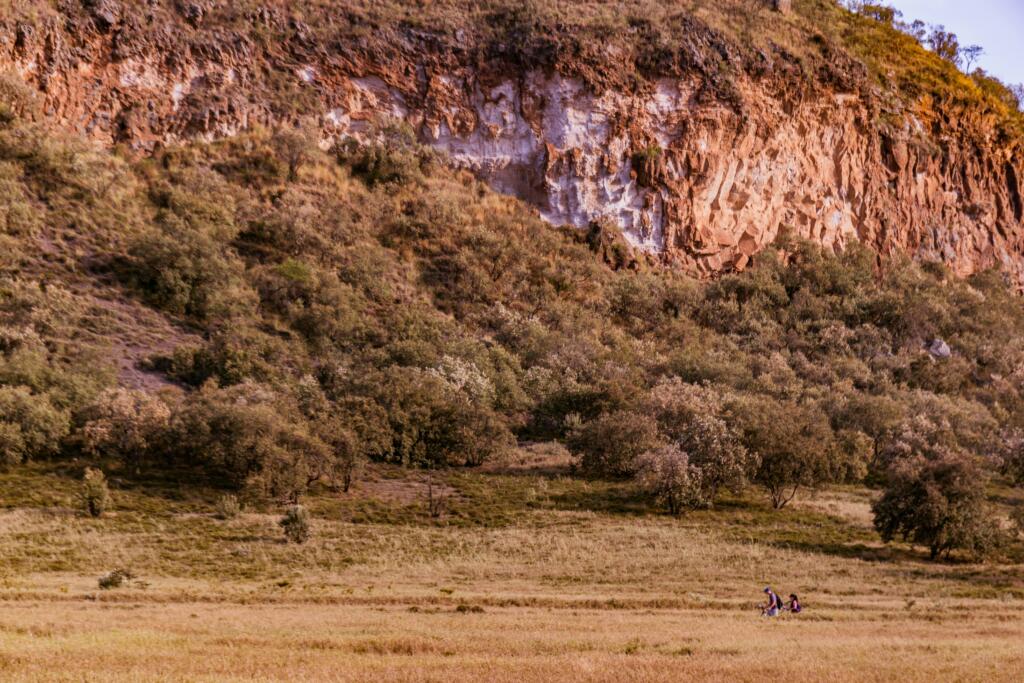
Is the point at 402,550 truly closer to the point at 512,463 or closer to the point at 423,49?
the point at 512,463

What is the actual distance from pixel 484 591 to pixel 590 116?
181 ft

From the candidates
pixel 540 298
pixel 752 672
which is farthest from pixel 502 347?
pixel 752 672

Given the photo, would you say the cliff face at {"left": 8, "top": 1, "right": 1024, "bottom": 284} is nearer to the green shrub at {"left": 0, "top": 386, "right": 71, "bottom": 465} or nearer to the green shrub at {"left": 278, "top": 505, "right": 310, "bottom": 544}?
the green shrub at {"left": 0, "top": 386, "right": 71, "bottom": 465}

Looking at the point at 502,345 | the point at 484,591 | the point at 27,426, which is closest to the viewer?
the point at 484,591

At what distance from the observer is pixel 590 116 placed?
77.4m

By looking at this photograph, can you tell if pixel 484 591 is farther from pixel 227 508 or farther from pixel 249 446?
pixel 249 446

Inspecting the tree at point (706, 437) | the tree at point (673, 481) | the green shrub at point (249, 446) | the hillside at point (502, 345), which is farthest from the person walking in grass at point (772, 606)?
the green shrub at point (249, 446)

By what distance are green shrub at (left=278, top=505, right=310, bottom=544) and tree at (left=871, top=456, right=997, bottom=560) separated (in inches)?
810

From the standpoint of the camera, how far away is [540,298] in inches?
2699

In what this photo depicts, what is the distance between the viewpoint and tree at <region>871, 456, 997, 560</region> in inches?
1398

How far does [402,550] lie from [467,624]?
520 inches

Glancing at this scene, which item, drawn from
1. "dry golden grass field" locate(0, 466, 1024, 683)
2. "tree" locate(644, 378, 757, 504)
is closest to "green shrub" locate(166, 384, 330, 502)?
"dry golden grass field" locate(0, 466, 1024, 683)

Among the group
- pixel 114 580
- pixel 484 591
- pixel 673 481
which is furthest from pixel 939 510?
pixel 114 580

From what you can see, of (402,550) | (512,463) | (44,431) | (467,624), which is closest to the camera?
(467,624)
